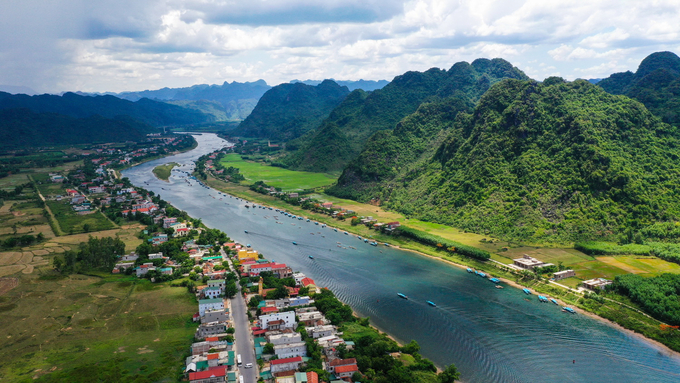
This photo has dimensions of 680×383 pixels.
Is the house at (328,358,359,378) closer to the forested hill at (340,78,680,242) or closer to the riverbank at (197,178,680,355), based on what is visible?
the riverbank at (197,178,680,355)

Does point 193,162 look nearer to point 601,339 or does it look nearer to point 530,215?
point 530,215

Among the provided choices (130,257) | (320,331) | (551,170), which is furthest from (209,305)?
(551,170)

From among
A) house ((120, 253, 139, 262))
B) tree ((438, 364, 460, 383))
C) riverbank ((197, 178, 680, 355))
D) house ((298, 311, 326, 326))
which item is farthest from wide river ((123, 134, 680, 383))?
house ((120, 253, 139, 262))

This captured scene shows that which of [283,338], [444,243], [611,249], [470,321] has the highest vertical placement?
[611,249]

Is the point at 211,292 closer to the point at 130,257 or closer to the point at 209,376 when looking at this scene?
the point at 209,376

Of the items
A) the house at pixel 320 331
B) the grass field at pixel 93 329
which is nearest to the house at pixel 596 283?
the house at pixel 320 331

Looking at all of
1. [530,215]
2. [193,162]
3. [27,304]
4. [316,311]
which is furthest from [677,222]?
[193,162]
